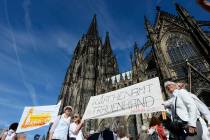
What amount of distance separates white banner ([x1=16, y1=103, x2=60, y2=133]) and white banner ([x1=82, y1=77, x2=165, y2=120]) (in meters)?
1.07

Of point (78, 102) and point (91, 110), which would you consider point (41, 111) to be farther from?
point (78, 102)

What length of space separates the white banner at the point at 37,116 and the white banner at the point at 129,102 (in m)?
1.07

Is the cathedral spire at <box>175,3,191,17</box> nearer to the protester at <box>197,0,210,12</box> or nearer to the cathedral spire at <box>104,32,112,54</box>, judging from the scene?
the protester at <box>197,0,210,12</box>

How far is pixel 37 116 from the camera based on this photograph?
16.4 ft

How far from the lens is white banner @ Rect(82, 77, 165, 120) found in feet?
13.3

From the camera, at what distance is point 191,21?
57.1 ft

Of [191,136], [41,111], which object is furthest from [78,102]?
[191,136]

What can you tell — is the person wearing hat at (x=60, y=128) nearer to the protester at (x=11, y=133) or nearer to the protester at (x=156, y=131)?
the protester at (x=11, y=133)

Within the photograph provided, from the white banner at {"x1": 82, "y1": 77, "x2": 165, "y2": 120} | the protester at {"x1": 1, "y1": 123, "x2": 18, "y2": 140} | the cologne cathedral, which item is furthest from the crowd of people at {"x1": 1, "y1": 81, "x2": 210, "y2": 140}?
the cologne cathedral

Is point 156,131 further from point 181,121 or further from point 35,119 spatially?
point 35,119

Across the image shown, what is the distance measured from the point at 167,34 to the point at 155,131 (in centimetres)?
1856

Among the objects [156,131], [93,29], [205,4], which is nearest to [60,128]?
[156,131]

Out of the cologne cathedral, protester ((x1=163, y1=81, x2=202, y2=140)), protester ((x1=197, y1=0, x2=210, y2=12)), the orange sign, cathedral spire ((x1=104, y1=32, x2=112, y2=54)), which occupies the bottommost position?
protester ((x1=163, y1=81, x2=202, y2=140))

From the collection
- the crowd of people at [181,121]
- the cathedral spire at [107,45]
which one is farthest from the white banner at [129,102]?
the cathedral spire at [107,45]
